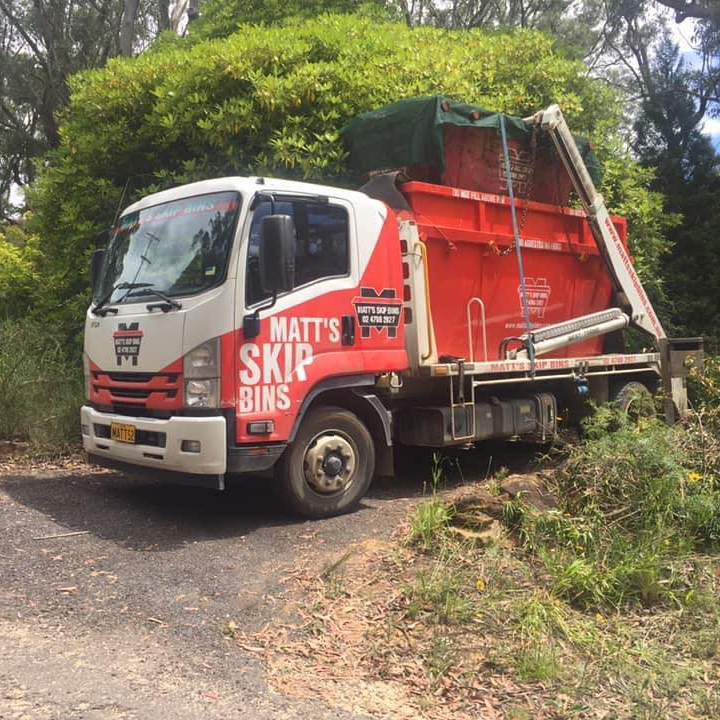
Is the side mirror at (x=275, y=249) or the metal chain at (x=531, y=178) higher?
the metal chain at (x=531, y=178)

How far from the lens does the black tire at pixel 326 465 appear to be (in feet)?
19.7

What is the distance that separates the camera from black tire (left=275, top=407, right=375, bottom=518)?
600 centimetres

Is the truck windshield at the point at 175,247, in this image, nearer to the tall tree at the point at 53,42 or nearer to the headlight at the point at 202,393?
the headlight at the point at 202,393

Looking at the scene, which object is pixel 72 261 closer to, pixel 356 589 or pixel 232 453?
pixel 232 453

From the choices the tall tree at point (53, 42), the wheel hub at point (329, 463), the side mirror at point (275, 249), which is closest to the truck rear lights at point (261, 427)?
the wheel hub at point (329, 463)

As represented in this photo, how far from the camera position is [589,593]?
14.9 feet

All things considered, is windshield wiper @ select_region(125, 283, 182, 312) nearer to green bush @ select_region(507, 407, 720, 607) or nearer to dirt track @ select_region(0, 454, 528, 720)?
dirt track @ select_region(0, 454, 528, 720)

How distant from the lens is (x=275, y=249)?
556 cm

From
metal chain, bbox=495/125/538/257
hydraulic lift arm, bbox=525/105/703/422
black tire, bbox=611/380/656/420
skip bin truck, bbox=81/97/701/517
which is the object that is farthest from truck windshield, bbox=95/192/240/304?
black tire, bbox=611/380/656/420

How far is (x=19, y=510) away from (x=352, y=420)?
9.04 ft

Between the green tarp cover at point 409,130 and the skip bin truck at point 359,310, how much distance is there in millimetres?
19

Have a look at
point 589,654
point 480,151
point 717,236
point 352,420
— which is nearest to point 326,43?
point 480,151

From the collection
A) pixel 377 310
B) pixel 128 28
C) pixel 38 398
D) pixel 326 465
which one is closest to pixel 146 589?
pixel 326 465

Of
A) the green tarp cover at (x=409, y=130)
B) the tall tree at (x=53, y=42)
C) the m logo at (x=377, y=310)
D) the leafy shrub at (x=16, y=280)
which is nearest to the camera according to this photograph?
the m logo at (x=377, y=310)
